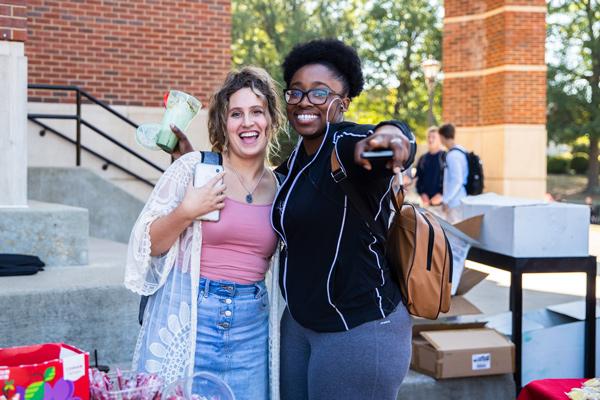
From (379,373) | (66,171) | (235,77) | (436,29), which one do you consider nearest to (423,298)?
(379,373)

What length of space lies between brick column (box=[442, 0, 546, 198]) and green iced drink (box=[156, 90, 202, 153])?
14.5 metres

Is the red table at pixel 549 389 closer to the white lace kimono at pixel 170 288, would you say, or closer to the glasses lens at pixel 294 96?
the white lace kimono at pixel 170 288

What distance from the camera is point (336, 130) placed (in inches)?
90.3

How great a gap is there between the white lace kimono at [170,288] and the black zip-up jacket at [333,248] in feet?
1.13

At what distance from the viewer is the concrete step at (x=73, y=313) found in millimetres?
4145

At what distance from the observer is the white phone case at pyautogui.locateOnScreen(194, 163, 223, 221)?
8.13 feet

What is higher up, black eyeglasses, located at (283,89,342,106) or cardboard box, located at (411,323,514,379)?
black eyeglasses, located at (283,89,342,106)

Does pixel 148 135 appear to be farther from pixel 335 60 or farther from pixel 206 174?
pixel 335 60

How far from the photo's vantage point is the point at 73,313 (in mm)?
4324

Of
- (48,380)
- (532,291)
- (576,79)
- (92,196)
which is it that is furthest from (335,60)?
(576,79)

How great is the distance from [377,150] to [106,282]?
3066mm

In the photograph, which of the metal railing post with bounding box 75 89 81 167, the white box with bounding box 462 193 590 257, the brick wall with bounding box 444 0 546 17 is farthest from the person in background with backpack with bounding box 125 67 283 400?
the brick wall with bounding box 444 0 546 17

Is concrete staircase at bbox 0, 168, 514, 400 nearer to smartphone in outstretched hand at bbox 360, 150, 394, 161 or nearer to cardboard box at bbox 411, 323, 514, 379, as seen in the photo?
cardboard box at bbox 411, 323, 514, 379

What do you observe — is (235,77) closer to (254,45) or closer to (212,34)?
(212,34)
